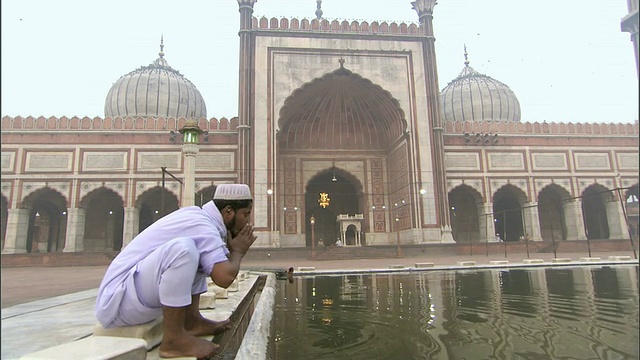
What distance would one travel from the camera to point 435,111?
17.5 meters

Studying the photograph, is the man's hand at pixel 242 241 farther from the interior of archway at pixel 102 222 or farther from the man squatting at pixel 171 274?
the interior of archway at pixel 102 222

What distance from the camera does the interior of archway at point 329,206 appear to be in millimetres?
21625

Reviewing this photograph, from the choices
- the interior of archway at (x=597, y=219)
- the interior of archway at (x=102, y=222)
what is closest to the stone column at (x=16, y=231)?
the interior of archway at (x=102, y=222)

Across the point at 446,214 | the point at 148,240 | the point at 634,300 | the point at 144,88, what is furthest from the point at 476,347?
the point at 144,88

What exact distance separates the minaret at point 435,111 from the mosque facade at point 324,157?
5cm

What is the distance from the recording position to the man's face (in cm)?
180

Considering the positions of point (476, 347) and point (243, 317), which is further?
point (243, 317)

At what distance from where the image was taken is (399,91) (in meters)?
17.7

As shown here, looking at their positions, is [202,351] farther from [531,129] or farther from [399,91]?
[531,129]

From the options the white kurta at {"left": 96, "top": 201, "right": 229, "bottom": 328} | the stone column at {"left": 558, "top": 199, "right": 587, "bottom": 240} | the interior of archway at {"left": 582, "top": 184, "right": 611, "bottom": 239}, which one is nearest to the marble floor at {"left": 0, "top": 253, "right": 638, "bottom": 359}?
the white kurta at {"left": 96, "top": 201, "right": 229, "bottom": 328}

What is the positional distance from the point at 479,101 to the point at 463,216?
7147mm

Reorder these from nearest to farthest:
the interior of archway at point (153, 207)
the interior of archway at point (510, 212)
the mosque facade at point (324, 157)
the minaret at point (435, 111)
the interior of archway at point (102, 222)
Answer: the mosque facade at point (324, 157) → the minaret at point (435, 111) → the interior of archway at point (102, 222) → the interior of archway at point (153, 207) → the interior of archway at point (510, 212)

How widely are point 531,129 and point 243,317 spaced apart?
19.8 m

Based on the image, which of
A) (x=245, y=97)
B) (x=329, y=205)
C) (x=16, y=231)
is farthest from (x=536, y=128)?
(x=16, y=231)
